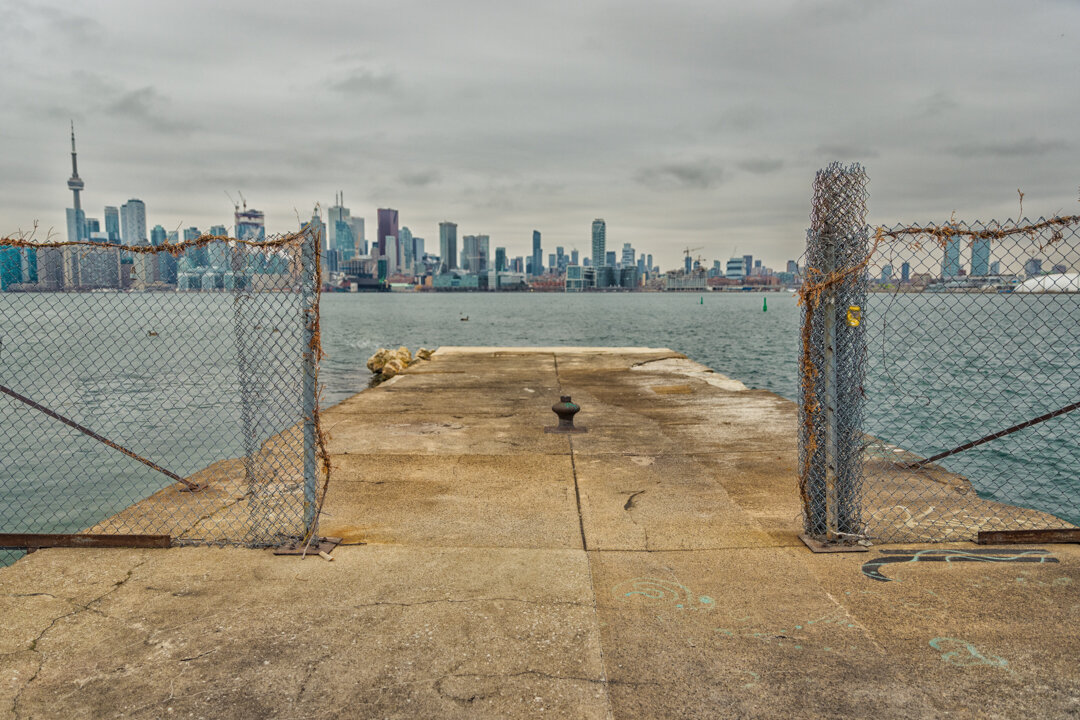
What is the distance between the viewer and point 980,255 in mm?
4941

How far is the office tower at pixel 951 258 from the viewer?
4.82 metres

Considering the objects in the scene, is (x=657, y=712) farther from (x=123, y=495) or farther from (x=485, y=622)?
(x=123, y=495)

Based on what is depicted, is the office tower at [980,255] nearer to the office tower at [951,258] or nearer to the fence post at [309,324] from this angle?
the office tower at [951,258]

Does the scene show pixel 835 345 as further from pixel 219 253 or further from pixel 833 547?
pixel 219 253

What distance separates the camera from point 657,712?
3.18 m

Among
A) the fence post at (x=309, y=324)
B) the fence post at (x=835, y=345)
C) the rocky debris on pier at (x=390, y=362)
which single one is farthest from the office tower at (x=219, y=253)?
the rocky debris on pier at (x=390, y=362)

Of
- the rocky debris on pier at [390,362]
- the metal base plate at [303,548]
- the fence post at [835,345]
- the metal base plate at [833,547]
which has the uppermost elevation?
the fence post at [835,345]

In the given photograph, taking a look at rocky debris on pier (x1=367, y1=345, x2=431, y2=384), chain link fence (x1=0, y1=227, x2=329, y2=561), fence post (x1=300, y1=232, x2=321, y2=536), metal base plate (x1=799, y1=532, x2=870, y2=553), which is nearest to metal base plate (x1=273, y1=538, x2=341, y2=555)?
chain link fence (x1=0, y1=227, x2=329, y2=561)

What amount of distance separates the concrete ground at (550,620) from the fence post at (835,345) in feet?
1.78

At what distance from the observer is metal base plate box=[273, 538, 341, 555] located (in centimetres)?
510

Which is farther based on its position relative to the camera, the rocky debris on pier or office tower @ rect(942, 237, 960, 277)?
the rocky debris on pier

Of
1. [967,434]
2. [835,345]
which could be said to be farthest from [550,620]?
[967,434]

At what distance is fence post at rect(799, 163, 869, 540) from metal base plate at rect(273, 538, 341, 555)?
3.73m

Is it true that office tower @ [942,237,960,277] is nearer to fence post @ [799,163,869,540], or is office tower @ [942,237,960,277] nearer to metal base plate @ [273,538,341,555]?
fence post @ [799,163,869,540]
